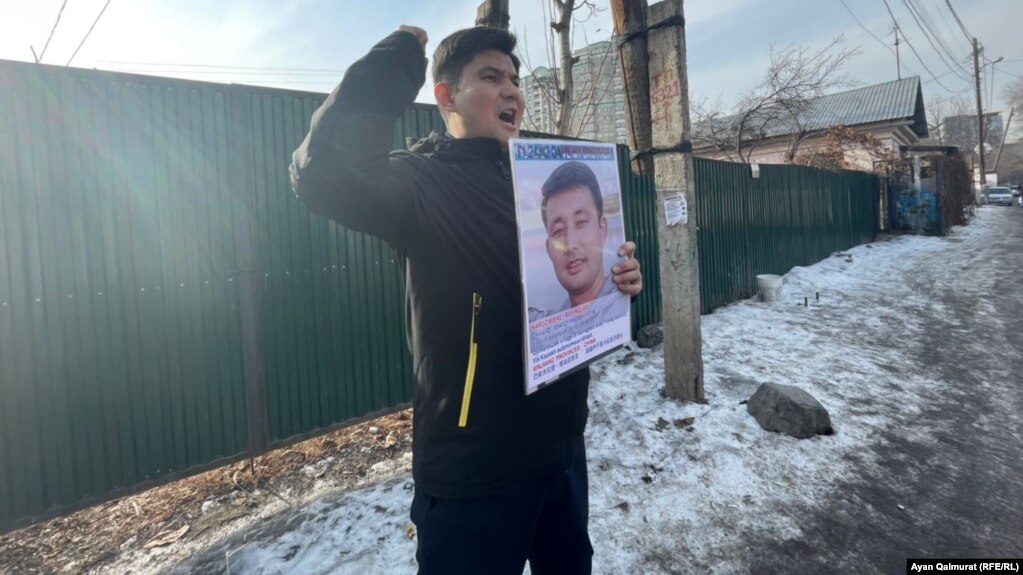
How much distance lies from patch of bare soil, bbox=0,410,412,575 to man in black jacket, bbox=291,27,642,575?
7.43 feet

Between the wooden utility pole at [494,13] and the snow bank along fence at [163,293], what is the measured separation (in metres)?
0.92

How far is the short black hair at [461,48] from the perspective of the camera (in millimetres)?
1461

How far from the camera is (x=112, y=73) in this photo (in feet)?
9.73

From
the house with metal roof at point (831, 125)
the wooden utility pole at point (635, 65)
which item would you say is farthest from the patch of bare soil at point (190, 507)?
the house with metal roof at point (831, 125)

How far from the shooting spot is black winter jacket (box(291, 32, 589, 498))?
1212mm

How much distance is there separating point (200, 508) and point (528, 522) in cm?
266

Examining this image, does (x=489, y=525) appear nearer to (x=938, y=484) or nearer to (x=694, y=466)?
(x=694, y=466)

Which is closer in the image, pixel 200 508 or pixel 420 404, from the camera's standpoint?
pixel 420 404

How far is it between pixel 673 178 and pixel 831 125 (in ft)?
77.8

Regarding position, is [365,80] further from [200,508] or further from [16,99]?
[200,508]

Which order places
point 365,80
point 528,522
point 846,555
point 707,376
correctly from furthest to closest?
point 707,376 < point 846,555 < point 528,522 < point 365,80

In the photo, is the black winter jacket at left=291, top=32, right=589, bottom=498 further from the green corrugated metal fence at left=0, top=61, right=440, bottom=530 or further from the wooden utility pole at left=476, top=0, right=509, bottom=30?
the wooden utility pole at left=476, top=0, right=509, bottom=30

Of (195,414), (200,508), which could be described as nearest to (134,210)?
(195,414)

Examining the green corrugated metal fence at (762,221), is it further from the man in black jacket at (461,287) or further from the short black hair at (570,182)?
the man in black jacket at (461,287)
